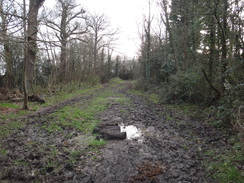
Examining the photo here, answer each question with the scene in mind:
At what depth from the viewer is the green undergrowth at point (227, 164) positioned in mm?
3152

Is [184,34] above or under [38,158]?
above

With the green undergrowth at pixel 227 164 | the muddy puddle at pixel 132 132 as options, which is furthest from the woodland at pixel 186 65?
the muddy puddle at pixel 132 132

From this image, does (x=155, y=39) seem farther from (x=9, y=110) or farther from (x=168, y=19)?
(x=9, y=110)

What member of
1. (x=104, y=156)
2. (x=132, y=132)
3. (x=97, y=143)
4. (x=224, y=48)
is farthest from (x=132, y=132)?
(x=224, y=48)

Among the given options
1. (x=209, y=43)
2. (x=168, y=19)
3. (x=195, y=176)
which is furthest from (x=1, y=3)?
(x=168, y=19)

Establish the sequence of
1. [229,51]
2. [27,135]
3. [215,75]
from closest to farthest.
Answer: [27,135] → [229,51] → [215,75]

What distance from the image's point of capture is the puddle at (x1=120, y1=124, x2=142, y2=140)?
538 cm

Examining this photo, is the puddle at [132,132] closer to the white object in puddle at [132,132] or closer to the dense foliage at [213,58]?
the white object in puddle at [132,132]

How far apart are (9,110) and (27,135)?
371 cm

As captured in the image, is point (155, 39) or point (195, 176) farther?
A: point (155, 39)

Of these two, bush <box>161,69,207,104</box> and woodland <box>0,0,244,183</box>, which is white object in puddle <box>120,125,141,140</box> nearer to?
woodland <box>0,0,244,183</box>

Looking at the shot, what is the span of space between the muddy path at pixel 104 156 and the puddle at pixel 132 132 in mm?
114

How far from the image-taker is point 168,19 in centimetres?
1465

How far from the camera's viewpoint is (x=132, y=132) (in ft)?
19.2
